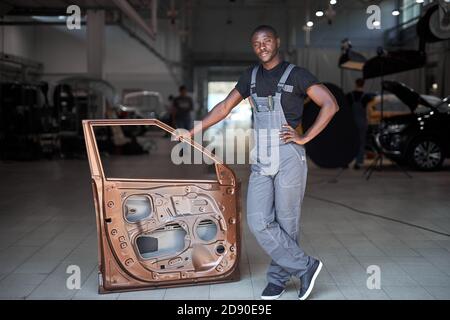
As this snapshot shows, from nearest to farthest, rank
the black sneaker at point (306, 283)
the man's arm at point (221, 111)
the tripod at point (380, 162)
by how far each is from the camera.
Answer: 1. the black sneaker at point (306, 283)
2. the man's arm at point (221, 111)
3. the tripod at point (380, 162)

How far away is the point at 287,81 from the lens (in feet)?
11.5

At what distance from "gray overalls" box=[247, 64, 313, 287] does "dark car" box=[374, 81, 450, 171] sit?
7835 millimetres

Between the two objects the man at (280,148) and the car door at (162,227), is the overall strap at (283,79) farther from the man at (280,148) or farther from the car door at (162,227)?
the car door at (162,227)

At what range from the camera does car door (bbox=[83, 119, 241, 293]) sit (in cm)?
364

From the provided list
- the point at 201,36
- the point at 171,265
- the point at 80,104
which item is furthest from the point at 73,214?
the point at 201,36

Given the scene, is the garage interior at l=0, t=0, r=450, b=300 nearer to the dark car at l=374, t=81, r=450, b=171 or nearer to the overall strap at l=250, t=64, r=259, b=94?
the dark car at l=374, t=81, r=450, b=171

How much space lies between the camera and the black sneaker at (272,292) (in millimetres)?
3633

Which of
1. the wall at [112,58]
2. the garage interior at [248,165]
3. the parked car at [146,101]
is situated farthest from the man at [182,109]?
the wall at [112,58]

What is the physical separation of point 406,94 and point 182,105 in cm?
568

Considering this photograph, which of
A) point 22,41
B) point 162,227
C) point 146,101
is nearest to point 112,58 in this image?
point 146,101

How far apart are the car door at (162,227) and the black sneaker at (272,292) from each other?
11.7 inches

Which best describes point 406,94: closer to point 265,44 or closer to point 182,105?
point 182,105

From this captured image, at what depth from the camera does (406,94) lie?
439 inches
